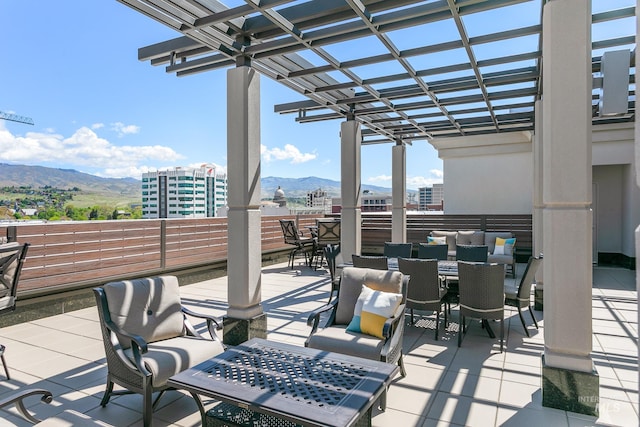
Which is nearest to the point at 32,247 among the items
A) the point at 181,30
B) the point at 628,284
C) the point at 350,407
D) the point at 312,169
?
the point at 181,30

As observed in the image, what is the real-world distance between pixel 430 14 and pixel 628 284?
24.2ft

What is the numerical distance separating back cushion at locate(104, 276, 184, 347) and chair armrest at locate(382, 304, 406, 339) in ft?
5.85

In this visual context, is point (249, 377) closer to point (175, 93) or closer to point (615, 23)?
point (615, 23)

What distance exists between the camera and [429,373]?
3.57 metres

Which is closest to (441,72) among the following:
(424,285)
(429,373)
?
(424,285)

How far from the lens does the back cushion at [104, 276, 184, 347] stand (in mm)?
3037

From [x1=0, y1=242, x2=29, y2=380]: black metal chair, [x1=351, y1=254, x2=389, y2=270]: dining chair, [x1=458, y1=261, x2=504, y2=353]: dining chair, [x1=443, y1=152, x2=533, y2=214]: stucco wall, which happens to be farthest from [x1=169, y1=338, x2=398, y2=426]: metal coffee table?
[x1=443, y1=152, x2=533, y2=214]: stucco wall

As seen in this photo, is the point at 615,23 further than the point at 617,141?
No

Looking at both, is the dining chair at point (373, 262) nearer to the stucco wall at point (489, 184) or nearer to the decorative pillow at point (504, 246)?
the decorative pillow at point (504, 246)

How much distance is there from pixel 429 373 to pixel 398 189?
6352 mm

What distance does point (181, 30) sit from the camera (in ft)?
11.9

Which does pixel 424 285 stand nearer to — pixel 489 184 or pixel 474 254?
pixel 474 254

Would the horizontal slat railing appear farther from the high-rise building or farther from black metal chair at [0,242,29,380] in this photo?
the high-rise building

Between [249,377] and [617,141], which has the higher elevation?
[617,141]
